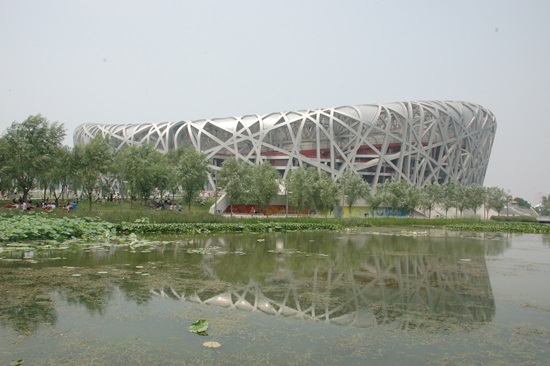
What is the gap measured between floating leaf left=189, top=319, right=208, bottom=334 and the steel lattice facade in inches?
2380

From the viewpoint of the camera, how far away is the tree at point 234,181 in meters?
44.4

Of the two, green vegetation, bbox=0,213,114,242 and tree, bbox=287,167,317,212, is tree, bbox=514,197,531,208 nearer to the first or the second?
tree, bbox=287,167,317,212

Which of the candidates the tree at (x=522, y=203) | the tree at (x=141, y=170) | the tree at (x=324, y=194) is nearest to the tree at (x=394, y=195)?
the tree at (x=324, y=194)

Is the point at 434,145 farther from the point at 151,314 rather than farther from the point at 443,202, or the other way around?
the point at 151,314

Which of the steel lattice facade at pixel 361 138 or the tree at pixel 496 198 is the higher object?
the steel lattice facade at pixel 361 138

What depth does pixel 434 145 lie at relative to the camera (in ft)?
229

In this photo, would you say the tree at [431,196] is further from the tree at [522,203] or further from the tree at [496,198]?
the tree at [522,203]

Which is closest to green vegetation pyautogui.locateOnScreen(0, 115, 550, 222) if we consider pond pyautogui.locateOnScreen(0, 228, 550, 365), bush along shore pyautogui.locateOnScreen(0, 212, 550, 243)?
bush along shore pyautogui.locateOnScreen(0, 212, 550, 243)

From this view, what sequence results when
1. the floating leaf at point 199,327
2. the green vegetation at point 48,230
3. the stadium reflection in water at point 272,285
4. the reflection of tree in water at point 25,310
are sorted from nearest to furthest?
the floating leaf at point 199,327
the reflection of tree in water at point 25,310
the stadium reflection in water at point 272,285
the green vegetation at point 48,230

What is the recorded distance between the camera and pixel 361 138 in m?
66.5

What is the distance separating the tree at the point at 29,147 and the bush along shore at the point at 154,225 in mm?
14697

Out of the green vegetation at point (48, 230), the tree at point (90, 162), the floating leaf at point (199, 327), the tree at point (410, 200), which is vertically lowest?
the floating leaf at point (199, 327)

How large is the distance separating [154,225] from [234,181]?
2147 cm

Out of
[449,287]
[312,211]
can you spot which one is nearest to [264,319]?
[449,287]
